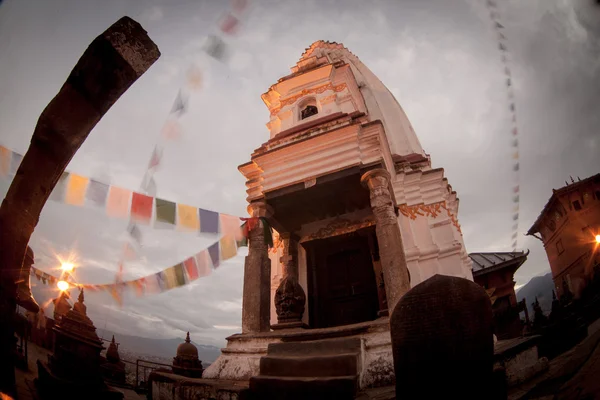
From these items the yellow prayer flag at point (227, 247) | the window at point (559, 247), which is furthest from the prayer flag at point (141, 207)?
the window at point (559, 247)

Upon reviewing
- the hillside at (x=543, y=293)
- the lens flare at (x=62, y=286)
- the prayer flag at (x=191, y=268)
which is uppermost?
the prayer flag at (x=191, y=268)

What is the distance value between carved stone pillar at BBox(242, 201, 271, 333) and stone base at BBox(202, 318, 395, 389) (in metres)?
0.53

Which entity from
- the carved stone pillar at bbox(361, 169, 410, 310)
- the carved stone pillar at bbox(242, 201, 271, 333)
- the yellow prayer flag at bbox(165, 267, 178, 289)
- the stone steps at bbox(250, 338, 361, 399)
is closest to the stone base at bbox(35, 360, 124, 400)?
the yellow prayer flag at bbox(165, 267, 178, 289)

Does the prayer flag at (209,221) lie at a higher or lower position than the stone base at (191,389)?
higher

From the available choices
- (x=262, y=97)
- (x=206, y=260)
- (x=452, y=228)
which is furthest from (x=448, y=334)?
(x=262, y=97)

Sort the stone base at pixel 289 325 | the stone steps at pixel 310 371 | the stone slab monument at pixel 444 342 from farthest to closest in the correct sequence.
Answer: the stone base at pixel 289 325 → the stone steps at pixel 310 371 → the stone slab monument at pixel 444 342

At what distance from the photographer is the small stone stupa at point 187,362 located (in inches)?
376

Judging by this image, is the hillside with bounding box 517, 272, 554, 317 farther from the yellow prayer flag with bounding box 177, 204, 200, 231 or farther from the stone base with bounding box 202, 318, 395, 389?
the yellow prayer flag with bounding box 177, 204, 200, 231

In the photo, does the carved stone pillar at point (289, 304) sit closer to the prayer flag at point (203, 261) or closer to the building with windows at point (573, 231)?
the prayer flag at point (203, 261)

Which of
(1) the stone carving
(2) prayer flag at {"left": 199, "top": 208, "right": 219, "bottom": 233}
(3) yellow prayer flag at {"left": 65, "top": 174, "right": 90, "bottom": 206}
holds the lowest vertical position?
(2) prayer flag at {"left": 199, "top": 208, "right": 219, "bottom": 233}

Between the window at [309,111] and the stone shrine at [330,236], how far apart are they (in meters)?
0.04

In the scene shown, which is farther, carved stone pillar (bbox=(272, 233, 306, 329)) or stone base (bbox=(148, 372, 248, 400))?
carved stone pillar (bbox=(272, 233, 306, 329))

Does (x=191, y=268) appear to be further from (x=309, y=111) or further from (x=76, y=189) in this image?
(x=309, y=111)

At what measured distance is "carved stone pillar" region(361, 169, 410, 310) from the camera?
572cm
